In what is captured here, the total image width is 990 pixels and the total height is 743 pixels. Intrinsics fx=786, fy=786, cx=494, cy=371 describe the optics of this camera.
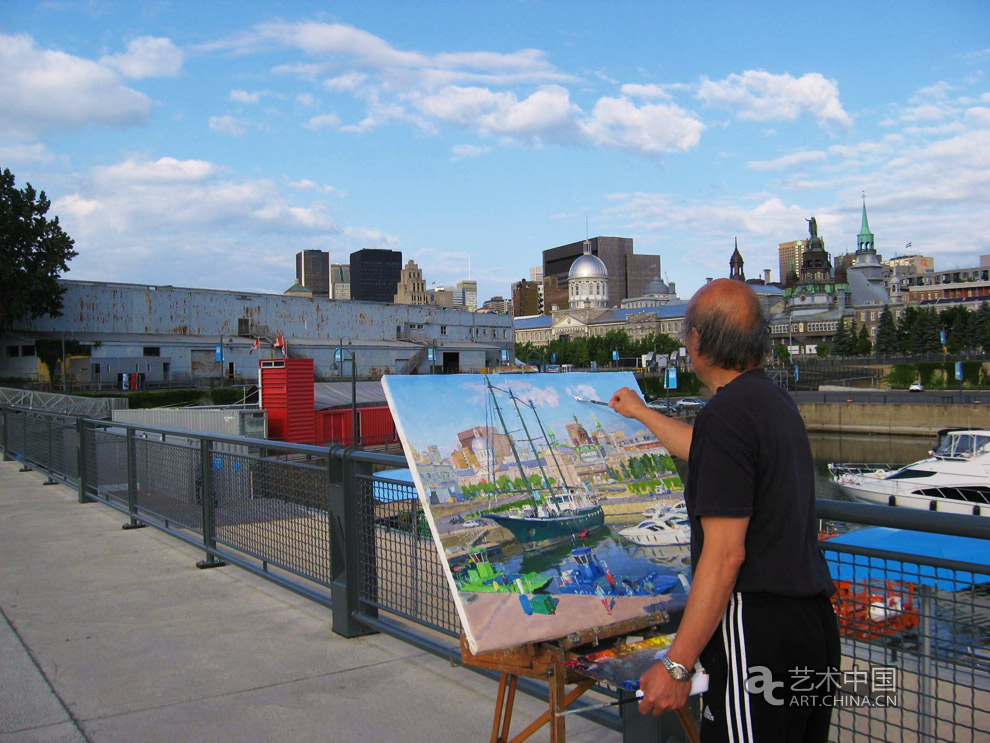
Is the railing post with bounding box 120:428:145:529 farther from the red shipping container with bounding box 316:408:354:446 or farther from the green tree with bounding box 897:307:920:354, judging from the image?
the green tree with bounding box 897:307:920:354

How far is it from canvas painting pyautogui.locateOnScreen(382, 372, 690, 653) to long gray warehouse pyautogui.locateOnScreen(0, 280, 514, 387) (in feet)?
127

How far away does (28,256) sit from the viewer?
52.1 metres

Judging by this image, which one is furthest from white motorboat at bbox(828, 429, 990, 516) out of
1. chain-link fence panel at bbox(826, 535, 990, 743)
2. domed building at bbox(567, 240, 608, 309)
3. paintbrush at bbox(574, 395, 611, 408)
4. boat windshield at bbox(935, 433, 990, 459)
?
domed building at bbox(567, 240, 608, 309)

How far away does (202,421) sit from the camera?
921 inches

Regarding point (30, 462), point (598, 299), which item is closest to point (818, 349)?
point (598, 299)

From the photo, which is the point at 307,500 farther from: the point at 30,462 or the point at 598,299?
the point at 598,299

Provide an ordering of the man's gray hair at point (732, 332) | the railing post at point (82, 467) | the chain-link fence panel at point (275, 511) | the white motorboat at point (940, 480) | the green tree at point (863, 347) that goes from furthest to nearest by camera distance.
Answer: the green tree at point (863, 347)
the white motorboat at point (940, 480)
the railing post at point (82, 467)
the chain-link fence panel at point (275, 511)
the man's gray hair at point (732, 332)

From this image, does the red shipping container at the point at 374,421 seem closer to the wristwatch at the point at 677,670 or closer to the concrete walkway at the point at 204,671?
the concrete walkway at the point at 204,671

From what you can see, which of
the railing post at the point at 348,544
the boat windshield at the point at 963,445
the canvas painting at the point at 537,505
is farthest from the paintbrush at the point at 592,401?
the boat windshield at the point at 963,445

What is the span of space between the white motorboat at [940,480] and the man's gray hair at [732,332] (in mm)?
24614

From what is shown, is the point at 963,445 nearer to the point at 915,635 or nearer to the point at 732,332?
the point at 915,635

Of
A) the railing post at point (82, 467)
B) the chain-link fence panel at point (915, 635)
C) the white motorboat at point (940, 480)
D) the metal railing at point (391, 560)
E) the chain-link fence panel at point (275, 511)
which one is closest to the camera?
the chain-link fence panel at point (915, 635)

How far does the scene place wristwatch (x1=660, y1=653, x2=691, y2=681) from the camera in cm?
230

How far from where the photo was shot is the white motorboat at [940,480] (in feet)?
83.5
